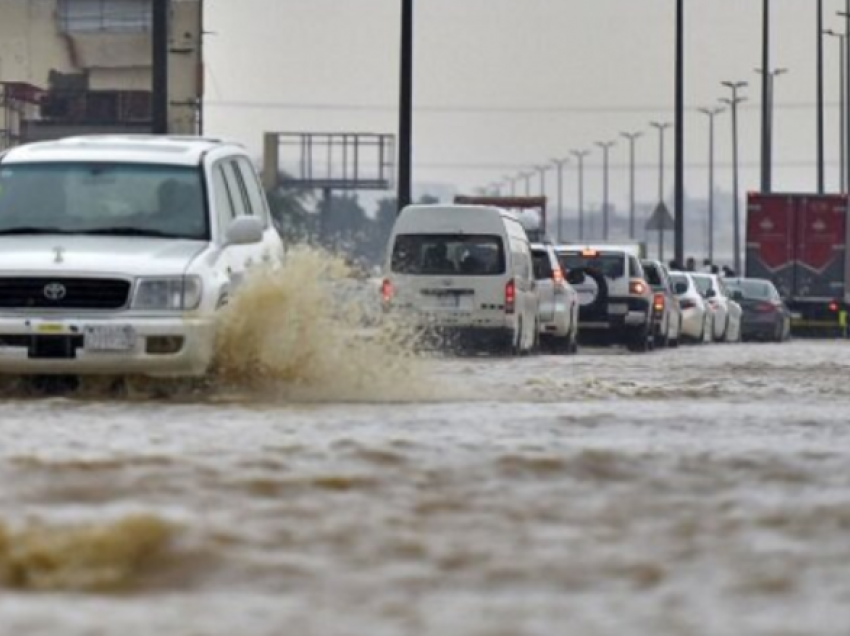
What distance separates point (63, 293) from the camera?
59.1ft

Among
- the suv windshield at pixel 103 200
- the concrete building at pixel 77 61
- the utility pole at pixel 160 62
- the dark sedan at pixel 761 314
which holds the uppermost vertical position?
the concrete building at pixel 77 61

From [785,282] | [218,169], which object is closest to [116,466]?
[218,169]

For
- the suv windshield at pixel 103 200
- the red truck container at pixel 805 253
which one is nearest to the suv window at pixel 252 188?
the suv windshield at pixel 103 200

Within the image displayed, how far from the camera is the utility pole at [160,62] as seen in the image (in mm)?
36969

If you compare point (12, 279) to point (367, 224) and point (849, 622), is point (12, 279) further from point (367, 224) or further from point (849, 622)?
point (367, 224)

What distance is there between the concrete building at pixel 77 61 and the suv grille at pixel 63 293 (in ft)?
172

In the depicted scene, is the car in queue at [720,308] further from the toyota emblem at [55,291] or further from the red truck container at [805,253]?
the toyota emblem at [55,291]

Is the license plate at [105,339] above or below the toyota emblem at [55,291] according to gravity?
below

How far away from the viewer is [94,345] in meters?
17.8

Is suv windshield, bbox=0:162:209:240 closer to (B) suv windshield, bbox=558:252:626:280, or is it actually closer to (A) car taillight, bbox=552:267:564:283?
(A) car taillight, bbox=552:267:564:283

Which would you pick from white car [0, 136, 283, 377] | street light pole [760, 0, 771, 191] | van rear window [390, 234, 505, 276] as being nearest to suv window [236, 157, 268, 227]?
white car [0, 136, 283, 377]

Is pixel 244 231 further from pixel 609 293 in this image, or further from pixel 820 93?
pixel 820 93

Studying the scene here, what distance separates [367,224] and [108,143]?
147161 mm

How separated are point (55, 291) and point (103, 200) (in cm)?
144
